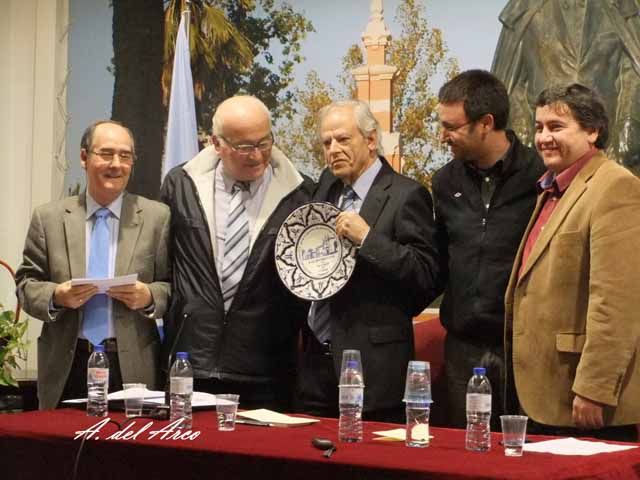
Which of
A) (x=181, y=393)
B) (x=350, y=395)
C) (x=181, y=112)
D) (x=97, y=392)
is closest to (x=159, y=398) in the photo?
(x=97, y=392)

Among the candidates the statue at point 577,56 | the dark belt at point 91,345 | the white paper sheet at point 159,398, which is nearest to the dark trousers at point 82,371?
the dark belt at point 91,345

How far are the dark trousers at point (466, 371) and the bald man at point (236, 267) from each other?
0.62 meters

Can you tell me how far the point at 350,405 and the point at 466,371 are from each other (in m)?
0.89

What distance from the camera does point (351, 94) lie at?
5992 millimetres

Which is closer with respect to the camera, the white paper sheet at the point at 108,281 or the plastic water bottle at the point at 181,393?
the plastic water bottle at the point at 181,393

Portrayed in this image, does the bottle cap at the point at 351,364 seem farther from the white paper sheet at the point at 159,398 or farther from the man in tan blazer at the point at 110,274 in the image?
the man in tan blazer at the point at 110,274

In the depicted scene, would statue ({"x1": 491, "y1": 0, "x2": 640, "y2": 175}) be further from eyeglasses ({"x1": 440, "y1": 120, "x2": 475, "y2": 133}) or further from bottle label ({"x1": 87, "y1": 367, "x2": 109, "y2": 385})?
bottle label ({"x1": 87, "y1": 367, "x2": 109, "y2": 385})

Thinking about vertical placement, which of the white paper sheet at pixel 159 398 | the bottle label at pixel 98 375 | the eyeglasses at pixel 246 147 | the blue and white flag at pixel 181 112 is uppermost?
the blue and white flag at pixel 181 112

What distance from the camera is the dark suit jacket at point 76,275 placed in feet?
12.8

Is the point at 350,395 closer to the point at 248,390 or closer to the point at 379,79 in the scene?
A: the point at 248,390

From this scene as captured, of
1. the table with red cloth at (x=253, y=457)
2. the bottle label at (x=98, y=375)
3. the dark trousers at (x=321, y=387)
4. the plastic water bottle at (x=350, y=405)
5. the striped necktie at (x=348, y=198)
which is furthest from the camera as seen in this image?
the striped necktie at (x=348, y=198)

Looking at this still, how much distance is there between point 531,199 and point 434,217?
40 centimetres

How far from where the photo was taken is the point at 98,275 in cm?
400

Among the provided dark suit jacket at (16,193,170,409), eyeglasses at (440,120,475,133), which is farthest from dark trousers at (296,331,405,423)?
eyeglasses at (440,120,475,133)
